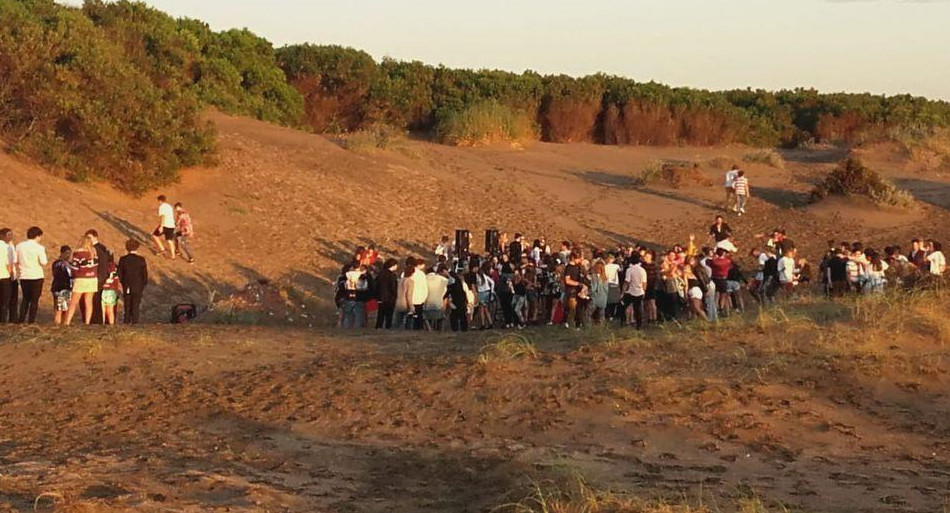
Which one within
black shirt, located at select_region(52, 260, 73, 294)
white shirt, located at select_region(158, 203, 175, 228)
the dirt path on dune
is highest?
white shirt, located at select_region(158, 203, 175, 228)

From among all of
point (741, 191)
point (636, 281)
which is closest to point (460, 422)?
point (636, 281)

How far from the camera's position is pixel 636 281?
1905 centimetres

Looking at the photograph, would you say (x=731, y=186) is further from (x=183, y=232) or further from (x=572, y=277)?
(x=183, y=232)

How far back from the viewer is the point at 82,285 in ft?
59.5

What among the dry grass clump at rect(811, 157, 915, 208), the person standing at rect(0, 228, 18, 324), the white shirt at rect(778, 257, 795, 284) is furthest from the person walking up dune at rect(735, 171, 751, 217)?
the person standing at rect(0, 228, 18, 324)

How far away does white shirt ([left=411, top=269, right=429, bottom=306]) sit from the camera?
1956 centimetres

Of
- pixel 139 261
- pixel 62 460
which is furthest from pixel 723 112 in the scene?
pixel 62 460

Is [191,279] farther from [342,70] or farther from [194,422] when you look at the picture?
[342,70]

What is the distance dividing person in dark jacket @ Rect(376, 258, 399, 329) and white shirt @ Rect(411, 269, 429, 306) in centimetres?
34

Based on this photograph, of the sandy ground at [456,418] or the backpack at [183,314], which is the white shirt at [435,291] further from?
the backpack at [183,314]

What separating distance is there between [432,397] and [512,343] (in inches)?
75.6

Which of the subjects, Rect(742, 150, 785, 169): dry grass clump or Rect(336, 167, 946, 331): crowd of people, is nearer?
Rect(336, 167, 946, 331): crowd of people

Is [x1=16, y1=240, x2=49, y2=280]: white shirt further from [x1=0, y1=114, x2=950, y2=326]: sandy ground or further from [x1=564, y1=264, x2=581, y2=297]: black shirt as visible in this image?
[x1=564, y1=264, x2=581, y2=297]: black shirt

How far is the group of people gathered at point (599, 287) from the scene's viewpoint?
63.4 feet
